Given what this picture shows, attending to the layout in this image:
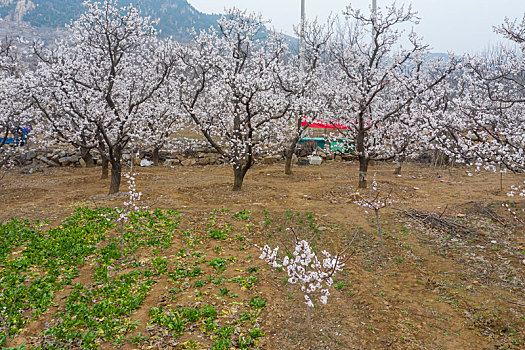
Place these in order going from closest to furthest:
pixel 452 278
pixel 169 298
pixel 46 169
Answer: pixel 169 298 < pixel 452 278 < pixel 46 169

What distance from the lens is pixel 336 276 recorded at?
7.15 metres

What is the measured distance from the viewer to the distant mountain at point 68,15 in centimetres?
10188

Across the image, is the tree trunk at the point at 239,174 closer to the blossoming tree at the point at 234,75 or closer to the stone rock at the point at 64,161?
the blossoming tree at the point at 234,75

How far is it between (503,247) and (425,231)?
179cm

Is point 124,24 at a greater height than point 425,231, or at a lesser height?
greater

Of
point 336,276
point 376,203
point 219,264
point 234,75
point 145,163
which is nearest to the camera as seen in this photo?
point 336,276

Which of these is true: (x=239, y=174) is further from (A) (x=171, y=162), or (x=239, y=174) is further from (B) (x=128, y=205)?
(A) (x=171, y=162)

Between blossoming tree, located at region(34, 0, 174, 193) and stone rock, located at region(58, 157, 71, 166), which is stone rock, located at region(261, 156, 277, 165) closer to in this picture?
blossoming tree, located at region(34, 0, 174, 193)

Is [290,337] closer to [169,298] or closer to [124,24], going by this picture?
[169,298]

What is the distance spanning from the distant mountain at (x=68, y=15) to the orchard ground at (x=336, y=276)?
89.1 meters

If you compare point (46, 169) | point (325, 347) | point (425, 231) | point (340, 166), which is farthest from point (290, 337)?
point (46, 169)

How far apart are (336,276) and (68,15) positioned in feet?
398

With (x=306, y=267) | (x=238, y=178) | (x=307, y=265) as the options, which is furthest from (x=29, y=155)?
(x=307, y=265)

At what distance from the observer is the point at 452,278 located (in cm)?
698
